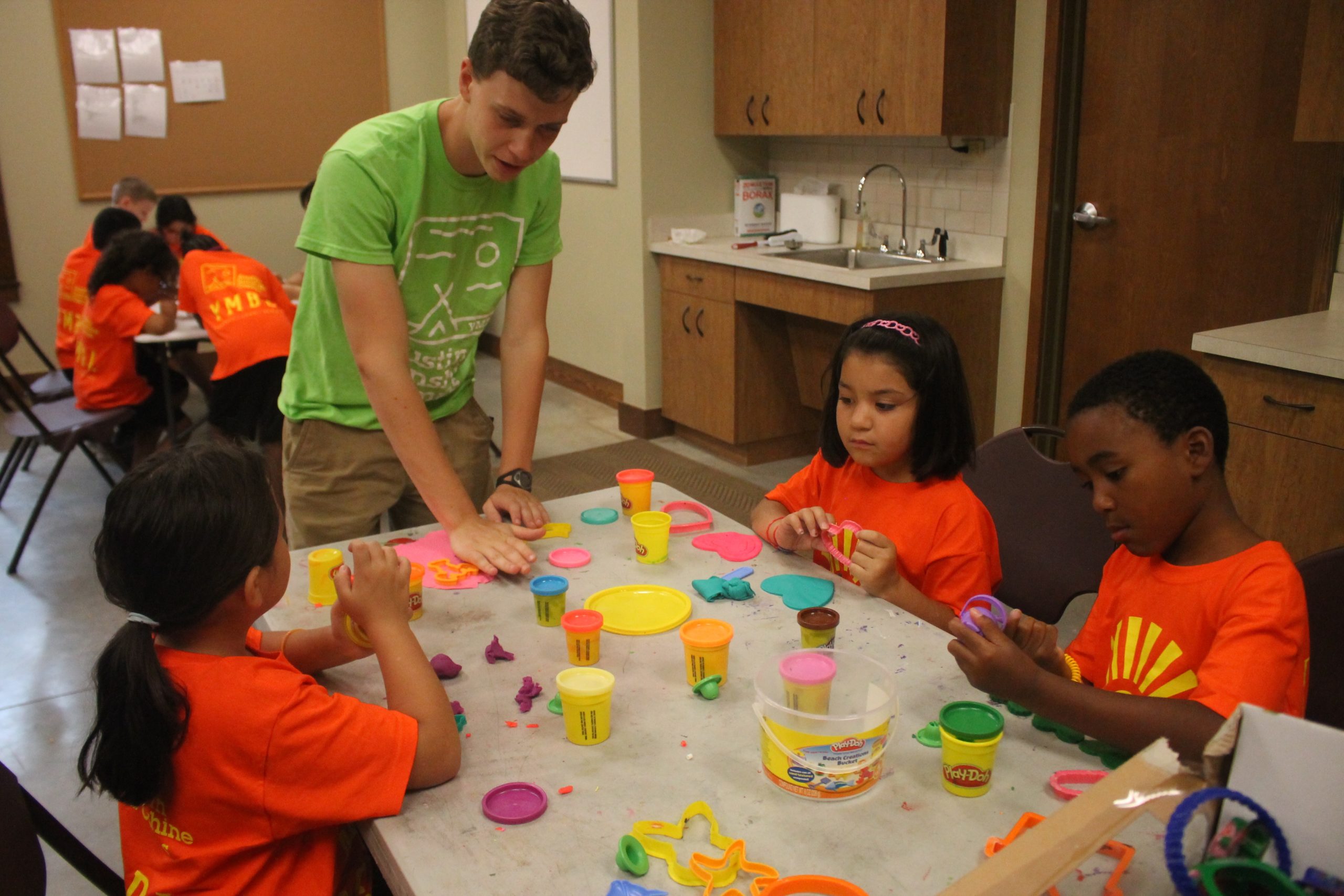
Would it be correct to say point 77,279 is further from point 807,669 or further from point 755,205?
point 807,669

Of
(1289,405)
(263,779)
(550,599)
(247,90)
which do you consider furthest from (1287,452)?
(247,90)

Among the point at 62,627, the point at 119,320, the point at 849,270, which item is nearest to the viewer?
the point at 62,627

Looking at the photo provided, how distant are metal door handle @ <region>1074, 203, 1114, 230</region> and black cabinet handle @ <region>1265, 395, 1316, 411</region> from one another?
131 centimetres

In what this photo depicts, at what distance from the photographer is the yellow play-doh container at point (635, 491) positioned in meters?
1.98

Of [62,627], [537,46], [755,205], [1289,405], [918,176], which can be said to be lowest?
[62,627]

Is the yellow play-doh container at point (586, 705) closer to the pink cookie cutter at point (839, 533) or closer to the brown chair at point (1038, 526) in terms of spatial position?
the pink cookie cutter at point (839, 533)

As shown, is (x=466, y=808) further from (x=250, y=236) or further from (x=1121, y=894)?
(x=250, y=236)

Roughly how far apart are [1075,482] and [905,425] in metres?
0.32

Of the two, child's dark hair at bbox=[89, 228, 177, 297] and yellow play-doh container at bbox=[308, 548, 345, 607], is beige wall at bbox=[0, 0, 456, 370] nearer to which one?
child's dark hair at bbox=[89, 228, 177, 297]

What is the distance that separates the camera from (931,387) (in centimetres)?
178

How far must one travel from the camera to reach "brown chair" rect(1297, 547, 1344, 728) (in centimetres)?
143

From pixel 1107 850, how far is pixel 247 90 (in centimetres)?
666

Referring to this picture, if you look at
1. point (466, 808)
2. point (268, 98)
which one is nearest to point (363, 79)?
point (268, 98)

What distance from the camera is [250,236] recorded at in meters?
6.60
